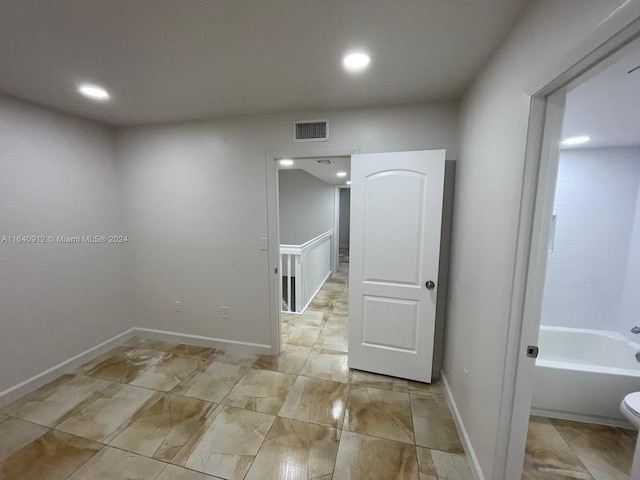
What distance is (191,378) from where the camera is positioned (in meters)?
2.27

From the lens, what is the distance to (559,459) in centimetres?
156

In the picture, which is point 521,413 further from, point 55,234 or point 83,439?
point 55,234

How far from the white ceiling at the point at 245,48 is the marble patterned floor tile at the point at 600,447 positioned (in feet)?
8.21

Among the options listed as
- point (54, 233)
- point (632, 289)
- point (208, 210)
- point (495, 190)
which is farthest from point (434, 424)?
point (54, 233)

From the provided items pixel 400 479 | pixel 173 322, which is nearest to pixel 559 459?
pixel 400 479

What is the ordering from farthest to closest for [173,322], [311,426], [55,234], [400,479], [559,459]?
[173,322]
[55,234]
[311,426]
[559,459]
[400,479]

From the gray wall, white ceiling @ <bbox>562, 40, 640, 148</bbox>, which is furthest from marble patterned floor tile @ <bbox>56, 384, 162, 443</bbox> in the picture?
the gray wall

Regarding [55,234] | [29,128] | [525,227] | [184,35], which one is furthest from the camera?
[55,234]

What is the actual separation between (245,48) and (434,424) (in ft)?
8.78

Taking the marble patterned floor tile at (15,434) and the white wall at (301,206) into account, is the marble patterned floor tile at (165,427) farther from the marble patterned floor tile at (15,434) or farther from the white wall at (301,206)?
the white wall at (301,206)

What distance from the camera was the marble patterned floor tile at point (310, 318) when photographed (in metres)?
3.41

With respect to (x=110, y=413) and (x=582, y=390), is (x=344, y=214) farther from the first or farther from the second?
(x=110, y=413)

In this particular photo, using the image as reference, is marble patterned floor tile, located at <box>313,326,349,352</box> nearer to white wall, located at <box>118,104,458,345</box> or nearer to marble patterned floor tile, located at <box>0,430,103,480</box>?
white wall, located at <box>118,104,458,345</box>

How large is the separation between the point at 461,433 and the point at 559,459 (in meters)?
0.57
